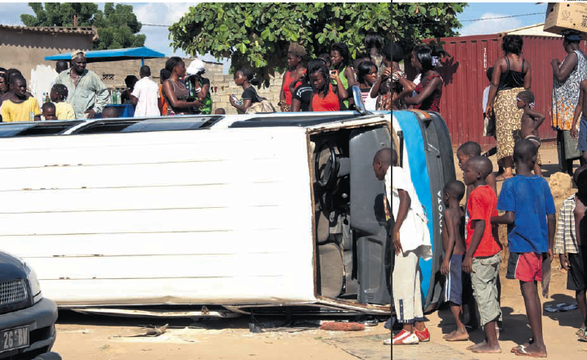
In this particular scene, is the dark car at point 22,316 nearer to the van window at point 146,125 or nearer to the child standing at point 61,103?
the van window at point 146,125

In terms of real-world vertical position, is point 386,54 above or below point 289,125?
above

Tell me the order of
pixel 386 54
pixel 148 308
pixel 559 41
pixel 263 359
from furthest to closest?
pixel 559 41
pixel 386 54
pixel 148 308
pixel 263 359

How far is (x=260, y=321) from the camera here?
304 inches

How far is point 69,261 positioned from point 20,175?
851 millimetres

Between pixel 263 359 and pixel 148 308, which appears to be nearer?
pixel 263 359

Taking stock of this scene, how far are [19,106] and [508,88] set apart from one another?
6.02 meters

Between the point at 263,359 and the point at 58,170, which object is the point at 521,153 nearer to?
the point at 263,359

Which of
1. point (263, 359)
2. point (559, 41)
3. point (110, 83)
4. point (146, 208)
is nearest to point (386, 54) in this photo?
point (146, 208)

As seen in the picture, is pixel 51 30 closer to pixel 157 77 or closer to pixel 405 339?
pixel 157 77

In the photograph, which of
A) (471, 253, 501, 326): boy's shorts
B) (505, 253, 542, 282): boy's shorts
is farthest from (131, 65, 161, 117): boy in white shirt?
(505, 253, 542, 282): boy's shorts

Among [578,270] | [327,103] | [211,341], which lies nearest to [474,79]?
[327,103]

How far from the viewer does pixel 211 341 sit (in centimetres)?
723

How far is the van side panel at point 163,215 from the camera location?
7059mm

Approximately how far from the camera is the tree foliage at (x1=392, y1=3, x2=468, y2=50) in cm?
1741
